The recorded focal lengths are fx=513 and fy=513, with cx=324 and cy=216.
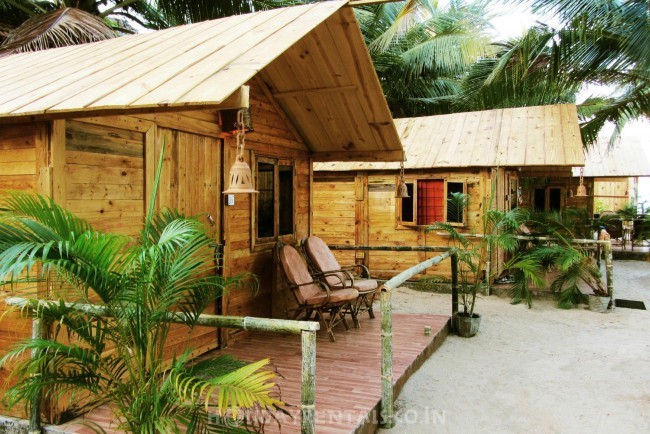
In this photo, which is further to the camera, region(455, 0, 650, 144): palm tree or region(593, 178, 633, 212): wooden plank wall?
region(593, 178, 633, 212): wooden plank wall

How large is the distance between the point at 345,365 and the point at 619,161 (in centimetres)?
1973

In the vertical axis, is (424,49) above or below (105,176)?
above

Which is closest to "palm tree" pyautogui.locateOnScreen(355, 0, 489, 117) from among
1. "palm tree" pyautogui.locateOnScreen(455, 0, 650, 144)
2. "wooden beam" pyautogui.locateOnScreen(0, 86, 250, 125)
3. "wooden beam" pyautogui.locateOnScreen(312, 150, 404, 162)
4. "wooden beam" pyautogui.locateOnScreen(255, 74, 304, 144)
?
"palm tree" pyautogui.locateOnScreen(455, 0, 650, 144)

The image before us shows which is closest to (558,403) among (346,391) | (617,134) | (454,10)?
(346,391)

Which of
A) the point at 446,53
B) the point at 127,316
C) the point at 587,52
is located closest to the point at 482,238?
the point at 587,52

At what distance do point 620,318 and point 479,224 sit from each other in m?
3.08

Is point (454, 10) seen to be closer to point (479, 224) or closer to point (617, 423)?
point (479, 224)

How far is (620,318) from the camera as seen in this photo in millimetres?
8406

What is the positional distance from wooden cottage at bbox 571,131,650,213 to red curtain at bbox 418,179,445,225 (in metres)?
9.07

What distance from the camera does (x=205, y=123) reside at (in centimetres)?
535

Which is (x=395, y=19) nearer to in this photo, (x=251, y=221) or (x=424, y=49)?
(x=424, y=49)

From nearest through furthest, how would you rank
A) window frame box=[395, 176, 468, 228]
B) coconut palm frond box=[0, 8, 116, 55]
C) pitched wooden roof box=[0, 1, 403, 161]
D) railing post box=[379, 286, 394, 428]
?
1. pitched wooden roof box=[0, 1, 403, 161]
2. railing post box=[379, 286, 394, 428]
3. coconut palm frond box=[0, 8, 116, 55]
4. window frame box=[395, 176, 468, 228]

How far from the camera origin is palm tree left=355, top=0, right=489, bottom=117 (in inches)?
730

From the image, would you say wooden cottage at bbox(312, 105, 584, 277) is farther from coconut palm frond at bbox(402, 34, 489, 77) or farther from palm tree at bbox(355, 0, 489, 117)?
palm tree at bbox(355, 0, 489, 117)
